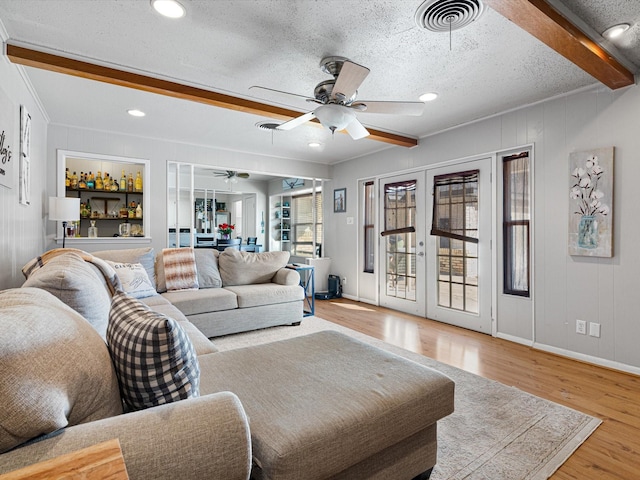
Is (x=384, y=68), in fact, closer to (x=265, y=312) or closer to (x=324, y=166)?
(x=265, y=312)

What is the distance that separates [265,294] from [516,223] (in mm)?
2840

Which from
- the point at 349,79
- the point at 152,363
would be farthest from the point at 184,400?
the point at 349,79

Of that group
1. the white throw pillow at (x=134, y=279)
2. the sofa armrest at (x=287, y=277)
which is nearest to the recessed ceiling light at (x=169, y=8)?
the white throw pillow at (x=134, y=279)

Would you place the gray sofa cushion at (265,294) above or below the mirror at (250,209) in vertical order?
below

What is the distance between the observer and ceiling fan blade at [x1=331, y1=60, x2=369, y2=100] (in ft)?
7.01

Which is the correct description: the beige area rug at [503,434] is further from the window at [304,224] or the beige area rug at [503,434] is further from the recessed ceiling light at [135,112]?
the window at [304,224]

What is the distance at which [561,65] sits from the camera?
2668mm

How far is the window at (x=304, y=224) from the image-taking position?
A: 22.7ft

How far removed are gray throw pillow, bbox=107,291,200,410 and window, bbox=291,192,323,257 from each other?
5710mm

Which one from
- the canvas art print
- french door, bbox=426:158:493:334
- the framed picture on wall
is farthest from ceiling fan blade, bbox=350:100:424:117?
the framed picture on wall

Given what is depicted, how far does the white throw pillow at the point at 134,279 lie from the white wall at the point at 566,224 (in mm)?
3713

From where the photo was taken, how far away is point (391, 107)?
2.69 meters

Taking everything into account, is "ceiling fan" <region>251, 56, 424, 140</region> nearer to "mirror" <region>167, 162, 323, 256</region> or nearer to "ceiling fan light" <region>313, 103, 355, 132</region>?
"ceiling fan light" <region>313, 103, 355, 132</region>

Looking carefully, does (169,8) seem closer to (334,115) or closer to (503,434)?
(334,115)
